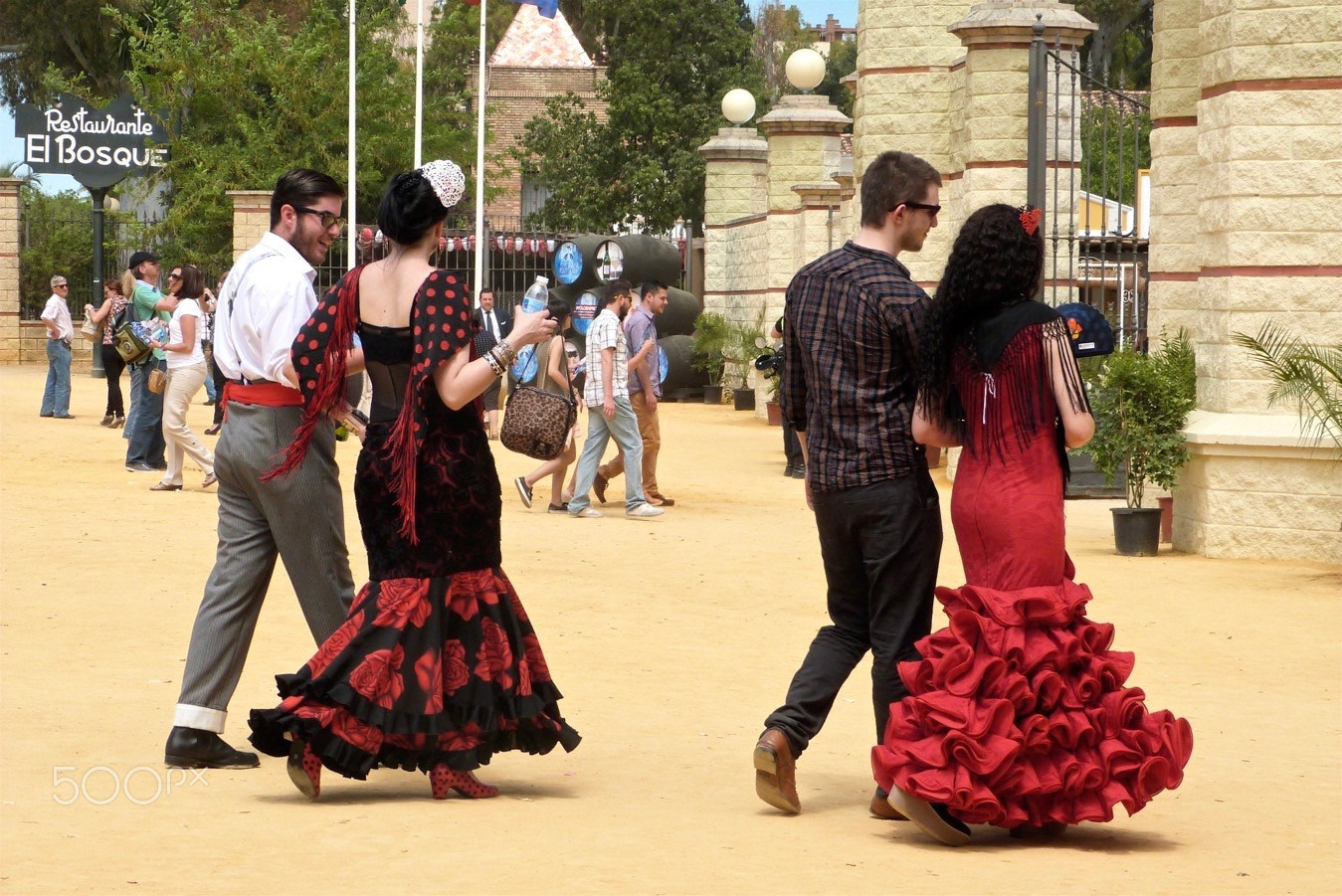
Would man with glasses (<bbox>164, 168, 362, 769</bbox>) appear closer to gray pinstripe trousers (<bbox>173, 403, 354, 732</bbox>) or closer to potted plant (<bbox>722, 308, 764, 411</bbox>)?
gray pinstripe trousers (<bbox>173, 403, 354, 732</bbox>)

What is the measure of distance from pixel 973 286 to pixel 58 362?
1995cm

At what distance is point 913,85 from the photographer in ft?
68.1

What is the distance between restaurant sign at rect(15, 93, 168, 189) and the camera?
36.9 meters

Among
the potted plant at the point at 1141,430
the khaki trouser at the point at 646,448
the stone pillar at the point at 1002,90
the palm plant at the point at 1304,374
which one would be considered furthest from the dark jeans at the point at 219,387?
the stone pillar at the point at 1002,90

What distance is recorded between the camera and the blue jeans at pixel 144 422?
16.8 metres

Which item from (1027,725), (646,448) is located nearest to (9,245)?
(646,448)

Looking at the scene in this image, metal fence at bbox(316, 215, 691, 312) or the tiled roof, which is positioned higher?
the tiled roof

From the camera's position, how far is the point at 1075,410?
17.4ft

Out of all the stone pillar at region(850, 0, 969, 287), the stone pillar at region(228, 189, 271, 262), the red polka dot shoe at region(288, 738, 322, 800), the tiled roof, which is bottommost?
the red polka dot shoe at region(288, 738, 322, 800)

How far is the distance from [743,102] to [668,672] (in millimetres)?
24187

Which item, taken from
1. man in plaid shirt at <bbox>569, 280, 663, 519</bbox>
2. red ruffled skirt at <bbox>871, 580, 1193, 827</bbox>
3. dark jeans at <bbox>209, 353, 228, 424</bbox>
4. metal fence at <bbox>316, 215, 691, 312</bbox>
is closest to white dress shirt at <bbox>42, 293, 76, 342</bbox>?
dark jeans at <bbox>209, 353, 228, 424</bbox>

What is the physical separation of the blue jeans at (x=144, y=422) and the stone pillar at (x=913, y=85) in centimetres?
795

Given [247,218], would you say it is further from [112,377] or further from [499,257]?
[112,377]

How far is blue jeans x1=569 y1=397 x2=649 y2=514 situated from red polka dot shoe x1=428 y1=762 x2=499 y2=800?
8400mm
